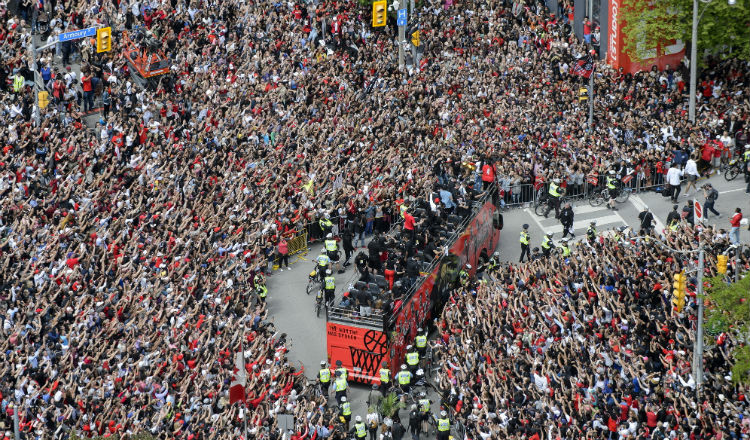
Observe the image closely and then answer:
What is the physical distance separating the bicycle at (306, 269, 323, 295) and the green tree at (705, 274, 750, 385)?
15.4 m

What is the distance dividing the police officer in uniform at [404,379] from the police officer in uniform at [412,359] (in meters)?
0.27

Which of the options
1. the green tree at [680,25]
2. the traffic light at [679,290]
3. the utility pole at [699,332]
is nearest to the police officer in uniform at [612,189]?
the green tree at [680,25]

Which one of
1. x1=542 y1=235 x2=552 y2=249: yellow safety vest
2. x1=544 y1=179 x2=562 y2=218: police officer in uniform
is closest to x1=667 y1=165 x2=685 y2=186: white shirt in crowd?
x1=544 y1=179 x2=562 y2=218: police officer in uniform

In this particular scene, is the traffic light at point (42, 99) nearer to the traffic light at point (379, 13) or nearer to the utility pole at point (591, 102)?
the traffic light at point (379, 13)

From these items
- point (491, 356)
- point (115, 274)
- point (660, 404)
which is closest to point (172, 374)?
point (115, 274)

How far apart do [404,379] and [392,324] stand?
1.79 metres

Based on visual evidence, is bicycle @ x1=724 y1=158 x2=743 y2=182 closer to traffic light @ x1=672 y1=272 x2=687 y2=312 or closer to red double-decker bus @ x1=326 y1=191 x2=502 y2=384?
red double-decker bus @ x1=326 y1=191 x2=502 y2=384

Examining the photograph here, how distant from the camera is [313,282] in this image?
48.1 m

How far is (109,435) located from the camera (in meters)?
34.5

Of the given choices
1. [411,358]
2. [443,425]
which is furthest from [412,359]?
[443,425]

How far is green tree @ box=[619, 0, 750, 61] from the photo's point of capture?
5647 centimetres

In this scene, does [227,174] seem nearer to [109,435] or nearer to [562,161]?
[562,161]

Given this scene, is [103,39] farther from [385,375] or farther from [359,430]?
[359,430]

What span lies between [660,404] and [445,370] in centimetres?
729
